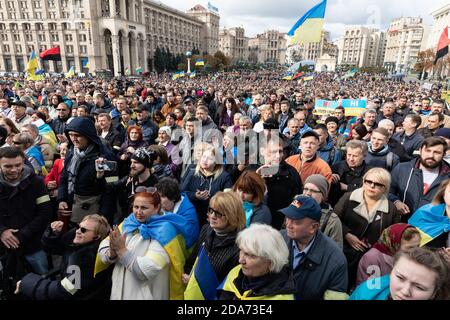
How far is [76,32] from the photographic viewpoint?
64.8 m

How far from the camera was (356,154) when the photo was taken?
3.57 metres

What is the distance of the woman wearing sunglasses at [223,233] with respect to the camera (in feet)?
7.52

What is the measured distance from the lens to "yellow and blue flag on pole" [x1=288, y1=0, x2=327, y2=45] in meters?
8.61

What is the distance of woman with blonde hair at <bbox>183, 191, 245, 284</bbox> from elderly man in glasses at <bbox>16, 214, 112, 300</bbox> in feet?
2.27

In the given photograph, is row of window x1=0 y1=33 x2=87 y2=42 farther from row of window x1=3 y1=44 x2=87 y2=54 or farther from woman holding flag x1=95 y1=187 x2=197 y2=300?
woman holding flag x1=95 y1=187 x2=197 y2=300

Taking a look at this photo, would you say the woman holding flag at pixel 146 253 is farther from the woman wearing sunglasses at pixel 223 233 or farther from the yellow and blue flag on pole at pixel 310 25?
the yellow and blue flag on pole at pixel 310 25

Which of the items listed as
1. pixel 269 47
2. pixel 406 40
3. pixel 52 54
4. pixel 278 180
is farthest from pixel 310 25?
pixel 269 47

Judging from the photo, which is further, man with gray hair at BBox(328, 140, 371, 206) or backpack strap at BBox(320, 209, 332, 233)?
man with gray hair at BBox(328, 140, 371, 206)

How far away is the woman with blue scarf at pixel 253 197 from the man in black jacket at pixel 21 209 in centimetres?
215

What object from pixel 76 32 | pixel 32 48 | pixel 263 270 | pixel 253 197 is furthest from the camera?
pixel 32 48

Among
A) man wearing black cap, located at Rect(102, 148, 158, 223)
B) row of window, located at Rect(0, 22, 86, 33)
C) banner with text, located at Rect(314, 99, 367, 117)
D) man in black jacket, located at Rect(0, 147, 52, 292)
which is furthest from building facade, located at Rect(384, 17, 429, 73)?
man in black jacket, located at Rect(0, 147, 52, 292)

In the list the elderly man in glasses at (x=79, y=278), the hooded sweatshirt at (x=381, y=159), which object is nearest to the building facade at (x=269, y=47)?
the hooded sweatshirt at (x=381, y=159)

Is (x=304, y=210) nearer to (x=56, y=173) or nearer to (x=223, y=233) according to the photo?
(x=223, y=233)

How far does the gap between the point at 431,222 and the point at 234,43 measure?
149409mm
